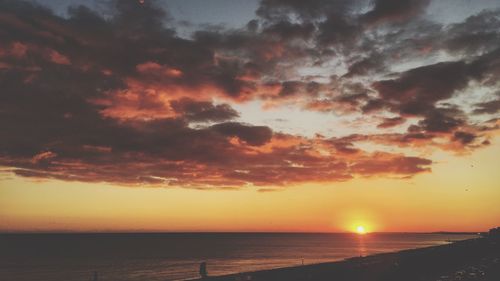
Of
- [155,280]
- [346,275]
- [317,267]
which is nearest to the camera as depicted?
[346,275]

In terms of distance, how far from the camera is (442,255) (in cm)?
6062

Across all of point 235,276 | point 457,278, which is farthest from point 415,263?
point 235,276

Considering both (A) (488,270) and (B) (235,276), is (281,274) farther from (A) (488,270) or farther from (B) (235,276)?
(A) (488,270)

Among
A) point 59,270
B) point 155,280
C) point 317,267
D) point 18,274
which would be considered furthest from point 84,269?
point 317,267

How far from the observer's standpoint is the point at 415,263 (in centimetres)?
4875

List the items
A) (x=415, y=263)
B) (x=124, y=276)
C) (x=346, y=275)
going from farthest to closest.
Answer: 1. (x=124, y=276)
2. (x=415, y=263)
3. (x=346, y=275)

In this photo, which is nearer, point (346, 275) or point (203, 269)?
point (203, 269)

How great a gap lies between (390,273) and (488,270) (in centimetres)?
932

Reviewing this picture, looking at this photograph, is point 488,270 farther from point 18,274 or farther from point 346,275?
point 18,274

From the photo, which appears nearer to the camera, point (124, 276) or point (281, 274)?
point (281, 274)

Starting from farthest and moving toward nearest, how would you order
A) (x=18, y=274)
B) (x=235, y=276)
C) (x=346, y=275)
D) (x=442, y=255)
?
(x=18, y=274), (x=442, y=255), (x=346, y=275), (x=235, y=276)

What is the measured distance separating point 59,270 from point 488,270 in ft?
259

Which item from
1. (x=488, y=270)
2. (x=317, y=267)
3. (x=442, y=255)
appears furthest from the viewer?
(x=442, y=255)

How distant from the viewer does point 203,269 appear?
34406 millimetres
